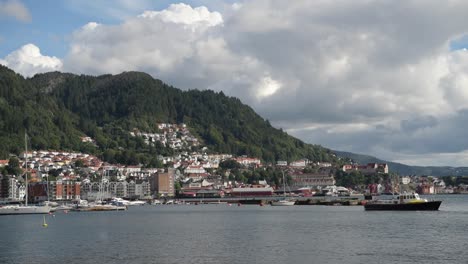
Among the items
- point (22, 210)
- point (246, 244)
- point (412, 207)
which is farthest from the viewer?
point (22, 210)

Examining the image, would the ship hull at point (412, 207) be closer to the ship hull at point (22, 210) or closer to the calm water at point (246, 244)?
the calm water at point (246, 244)

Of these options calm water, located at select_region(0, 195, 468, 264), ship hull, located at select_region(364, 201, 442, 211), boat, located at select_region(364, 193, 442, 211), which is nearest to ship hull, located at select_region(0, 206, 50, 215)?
calm water, located at select_region(0, 195, 468, 264)

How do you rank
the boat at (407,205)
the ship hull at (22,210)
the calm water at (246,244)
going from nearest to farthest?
the calm water at (246,244) < the boat at (407,205) < the ship hull at (22,210)

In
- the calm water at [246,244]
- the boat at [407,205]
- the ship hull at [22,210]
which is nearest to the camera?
the calm water at [246,244]

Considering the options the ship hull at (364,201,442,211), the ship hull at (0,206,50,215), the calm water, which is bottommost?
the calm water

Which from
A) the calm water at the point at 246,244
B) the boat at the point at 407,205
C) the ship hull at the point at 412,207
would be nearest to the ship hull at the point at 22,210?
the calm water at the point at 246,244

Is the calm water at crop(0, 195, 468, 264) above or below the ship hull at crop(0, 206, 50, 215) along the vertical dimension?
below

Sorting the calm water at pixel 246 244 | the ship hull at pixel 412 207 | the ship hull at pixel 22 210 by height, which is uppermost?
the ship hull at pixel 22 210

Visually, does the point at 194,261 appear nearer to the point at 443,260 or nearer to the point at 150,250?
the point at 150,250

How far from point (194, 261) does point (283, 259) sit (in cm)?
594

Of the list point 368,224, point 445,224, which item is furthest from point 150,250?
point 445,224

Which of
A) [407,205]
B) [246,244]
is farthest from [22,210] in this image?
[246,244]

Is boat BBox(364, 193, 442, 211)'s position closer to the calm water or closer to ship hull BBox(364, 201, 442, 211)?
ship hull BBox(364, 201, 442, 211)

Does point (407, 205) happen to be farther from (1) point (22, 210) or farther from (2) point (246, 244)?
(1) point (22, 210)
